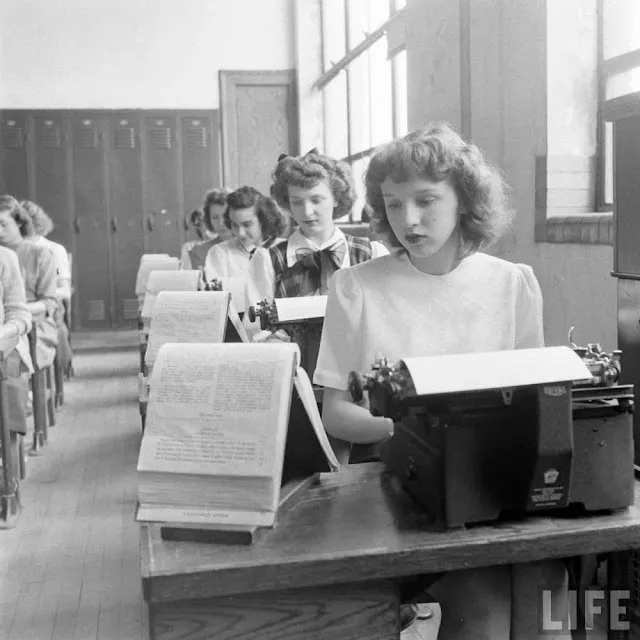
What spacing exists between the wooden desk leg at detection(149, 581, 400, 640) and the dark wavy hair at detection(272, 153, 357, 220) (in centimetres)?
231

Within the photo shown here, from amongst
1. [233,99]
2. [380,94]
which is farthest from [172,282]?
[233,99]

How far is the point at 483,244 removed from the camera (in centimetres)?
183

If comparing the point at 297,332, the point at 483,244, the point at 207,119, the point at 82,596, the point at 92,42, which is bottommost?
the point at 82,596

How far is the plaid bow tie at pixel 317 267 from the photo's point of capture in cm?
331

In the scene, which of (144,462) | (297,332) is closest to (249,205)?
(297,332)

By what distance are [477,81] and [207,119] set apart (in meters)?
6.00

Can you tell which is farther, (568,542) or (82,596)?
(82,596)

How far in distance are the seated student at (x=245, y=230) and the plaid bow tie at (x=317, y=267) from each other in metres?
1.50

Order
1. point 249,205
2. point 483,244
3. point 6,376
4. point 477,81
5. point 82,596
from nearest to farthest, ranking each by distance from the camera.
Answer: point 483,244, point 82,596, point 6,376, point 477,81, point 249,205

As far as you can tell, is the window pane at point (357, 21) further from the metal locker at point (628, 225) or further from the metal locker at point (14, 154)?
the metal locker at point (628, 225)

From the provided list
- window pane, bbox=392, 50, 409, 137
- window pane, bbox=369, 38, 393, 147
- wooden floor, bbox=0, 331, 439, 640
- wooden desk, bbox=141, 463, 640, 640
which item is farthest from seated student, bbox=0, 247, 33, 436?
window pane, bbox=369, 38, 393, 147

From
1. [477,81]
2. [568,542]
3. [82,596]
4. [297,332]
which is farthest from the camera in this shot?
[477,81]

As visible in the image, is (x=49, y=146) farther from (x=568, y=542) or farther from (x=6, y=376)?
(x=568, y=542)

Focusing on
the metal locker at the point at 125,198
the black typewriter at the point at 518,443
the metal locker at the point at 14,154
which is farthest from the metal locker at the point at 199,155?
the black typewriter at the point at 518,443
